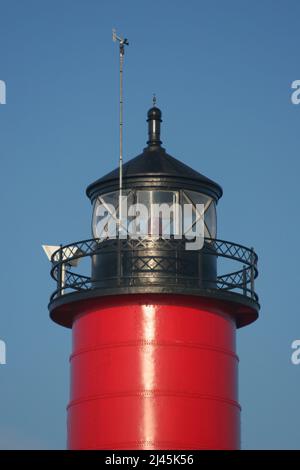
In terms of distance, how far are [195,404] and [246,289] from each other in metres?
2.55

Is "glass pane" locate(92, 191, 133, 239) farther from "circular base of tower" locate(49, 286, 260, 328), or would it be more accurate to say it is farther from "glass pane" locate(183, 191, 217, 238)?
"circular base of tower" locate(49, 286, 260, 328)

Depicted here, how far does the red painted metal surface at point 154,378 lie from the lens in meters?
Answer: 40.0

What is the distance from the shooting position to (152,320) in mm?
40500

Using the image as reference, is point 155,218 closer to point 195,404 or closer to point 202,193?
point 202,193

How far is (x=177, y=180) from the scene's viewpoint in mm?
41094

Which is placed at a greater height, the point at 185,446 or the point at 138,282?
the point at 138,282

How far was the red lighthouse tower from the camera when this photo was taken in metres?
40.1

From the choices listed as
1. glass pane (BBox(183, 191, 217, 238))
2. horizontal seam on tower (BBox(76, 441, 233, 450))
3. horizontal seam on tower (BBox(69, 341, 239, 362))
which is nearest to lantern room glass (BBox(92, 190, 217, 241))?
glass pane (BBox(183, 191, 217, 238))

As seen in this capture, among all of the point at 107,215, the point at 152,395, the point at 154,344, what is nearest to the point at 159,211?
the point at 107,215

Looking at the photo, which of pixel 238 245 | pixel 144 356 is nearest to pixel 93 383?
pixel 144 356

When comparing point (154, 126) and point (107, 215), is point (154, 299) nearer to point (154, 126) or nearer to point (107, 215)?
point (107, 215)

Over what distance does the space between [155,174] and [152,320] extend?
2.82 meters

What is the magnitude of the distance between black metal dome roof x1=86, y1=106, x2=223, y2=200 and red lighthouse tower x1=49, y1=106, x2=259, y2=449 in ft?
0.06

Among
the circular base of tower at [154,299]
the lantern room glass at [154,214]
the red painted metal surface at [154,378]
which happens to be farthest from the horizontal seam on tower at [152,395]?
the lantern room glass at [154,214]
